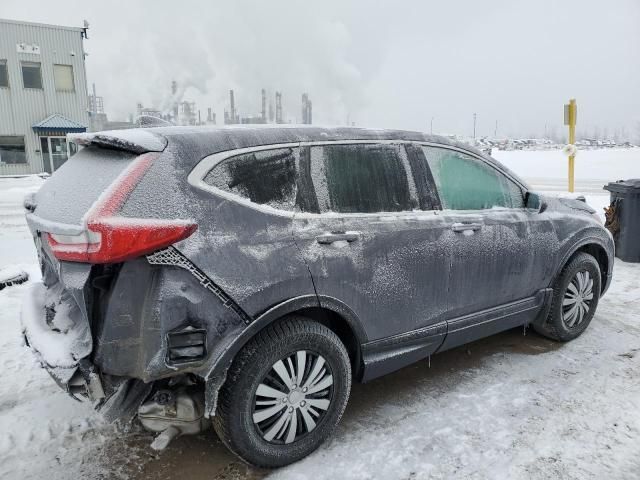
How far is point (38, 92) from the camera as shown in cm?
2527

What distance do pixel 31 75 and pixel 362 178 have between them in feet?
90.3

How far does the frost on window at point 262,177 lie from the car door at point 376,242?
105mm

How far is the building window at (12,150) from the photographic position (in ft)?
81.8

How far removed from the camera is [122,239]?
2152mm

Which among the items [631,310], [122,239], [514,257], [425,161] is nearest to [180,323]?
[122,239]

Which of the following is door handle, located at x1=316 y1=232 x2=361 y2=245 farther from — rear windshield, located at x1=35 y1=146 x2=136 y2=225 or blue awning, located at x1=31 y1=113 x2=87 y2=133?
blue awning, located at x1=31 y1=113 x2=87 y2=133

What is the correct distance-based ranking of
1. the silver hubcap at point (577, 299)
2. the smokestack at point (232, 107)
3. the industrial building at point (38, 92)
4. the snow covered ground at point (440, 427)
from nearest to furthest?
the snow covered ground at point (440, 427) < the silver hubcap at point (577, 299) < the industrial building at point (38, 92) < the smokestack at point (232, 107)

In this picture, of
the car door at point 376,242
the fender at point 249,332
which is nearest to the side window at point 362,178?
the car door at point 376,242

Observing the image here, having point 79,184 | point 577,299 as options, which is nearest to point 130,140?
point 79,184

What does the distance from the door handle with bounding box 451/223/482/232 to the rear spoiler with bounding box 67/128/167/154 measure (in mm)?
1891

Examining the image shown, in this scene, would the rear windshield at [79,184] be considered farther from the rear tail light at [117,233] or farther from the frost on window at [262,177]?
the frost on window at [262,177]

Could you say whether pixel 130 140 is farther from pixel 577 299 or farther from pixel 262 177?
pixel 577 299

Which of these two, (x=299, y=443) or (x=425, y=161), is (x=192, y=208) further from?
(x=425, y=161)

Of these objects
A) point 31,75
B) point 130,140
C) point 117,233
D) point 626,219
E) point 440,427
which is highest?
point 31,75
